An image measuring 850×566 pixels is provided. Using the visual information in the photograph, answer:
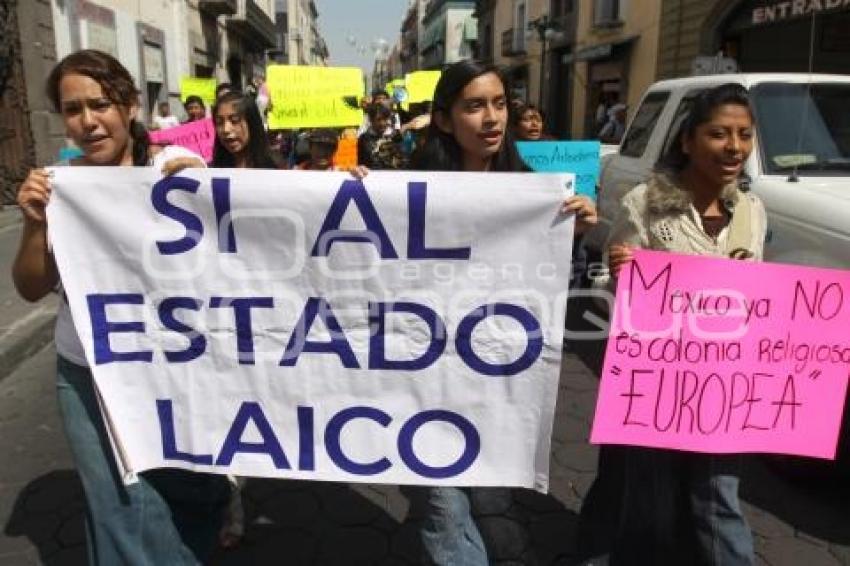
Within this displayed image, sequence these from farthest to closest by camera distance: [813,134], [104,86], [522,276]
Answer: [813,134]
[522,276]
[104,86]

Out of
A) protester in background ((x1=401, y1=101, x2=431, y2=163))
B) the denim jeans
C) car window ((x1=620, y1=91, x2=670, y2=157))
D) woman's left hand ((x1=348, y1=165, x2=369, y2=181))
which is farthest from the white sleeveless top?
car window ((x1=620, y1=91, x2=670, y2=157))

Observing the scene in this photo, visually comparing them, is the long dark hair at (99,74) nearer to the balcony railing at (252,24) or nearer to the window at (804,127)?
the window at (804,127)

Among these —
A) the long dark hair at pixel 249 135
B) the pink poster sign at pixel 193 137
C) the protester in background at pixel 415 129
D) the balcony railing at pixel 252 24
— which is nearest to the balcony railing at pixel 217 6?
the balcony railing at pixel 252 24

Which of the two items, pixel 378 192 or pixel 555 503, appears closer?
pixel 378 192

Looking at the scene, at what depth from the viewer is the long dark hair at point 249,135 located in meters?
3.10

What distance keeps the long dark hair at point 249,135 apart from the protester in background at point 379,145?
2538 mm

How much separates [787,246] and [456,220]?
81.6 inches

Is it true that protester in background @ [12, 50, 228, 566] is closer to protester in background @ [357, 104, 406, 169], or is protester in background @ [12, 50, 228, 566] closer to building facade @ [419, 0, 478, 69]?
protester in background @ [357, 104, 406, 169]

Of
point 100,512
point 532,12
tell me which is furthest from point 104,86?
point 532,12

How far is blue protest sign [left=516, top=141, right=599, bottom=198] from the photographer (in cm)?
611

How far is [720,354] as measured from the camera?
7.21ft

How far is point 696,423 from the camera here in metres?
2.21

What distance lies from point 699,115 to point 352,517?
2.08 metres

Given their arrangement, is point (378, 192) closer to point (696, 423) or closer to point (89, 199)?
point (89, 199)
